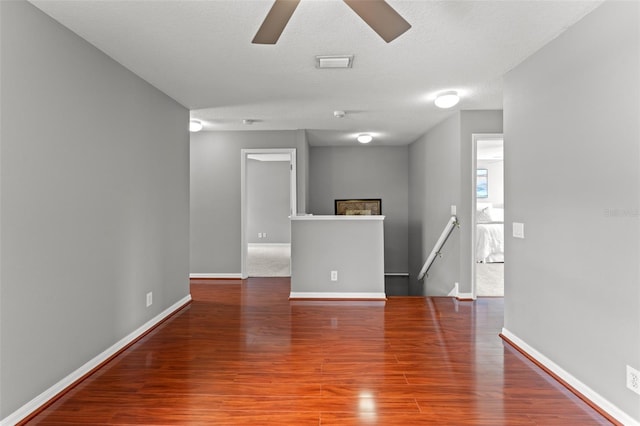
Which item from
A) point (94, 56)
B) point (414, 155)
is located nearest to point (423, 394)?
point (94, 56)

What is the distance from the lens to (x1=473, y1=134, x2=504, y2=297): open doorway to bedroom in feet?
15.6

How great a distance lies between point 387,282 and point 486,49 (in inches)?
222

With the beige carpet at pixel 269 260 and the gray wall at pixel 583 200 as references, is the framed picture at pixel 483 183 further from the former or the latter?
the gray wall at pixel 583 200

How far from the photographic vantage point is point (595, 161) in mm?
2242

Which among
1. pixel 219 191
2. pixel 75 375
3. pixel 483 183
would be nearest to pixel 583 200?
pixel 75 375

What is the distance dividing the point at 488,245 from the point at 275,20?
697 centimetres

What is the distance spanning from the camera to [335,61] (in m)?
2.96

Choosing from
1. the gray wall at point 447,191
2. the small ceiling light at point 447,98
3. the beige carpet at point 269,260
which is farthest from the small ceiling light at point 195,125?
the gray wall at point 447,191

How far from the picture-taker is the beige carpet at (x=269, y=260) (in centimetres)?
654

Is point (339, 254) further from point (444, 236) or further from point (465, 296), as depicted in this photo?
point (465, 296)

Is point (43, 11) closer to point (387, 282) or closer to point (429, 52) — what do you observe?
point (429, 52)

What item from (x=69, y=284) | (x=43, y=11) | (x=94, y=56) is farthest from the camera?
(x=94, y=56)

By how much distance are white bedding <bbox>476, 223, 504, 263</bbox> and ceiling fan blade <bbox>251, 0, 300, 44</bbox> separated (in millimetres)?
6589

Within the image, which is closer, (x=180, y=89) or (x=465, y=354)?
(x=465, y=354)
